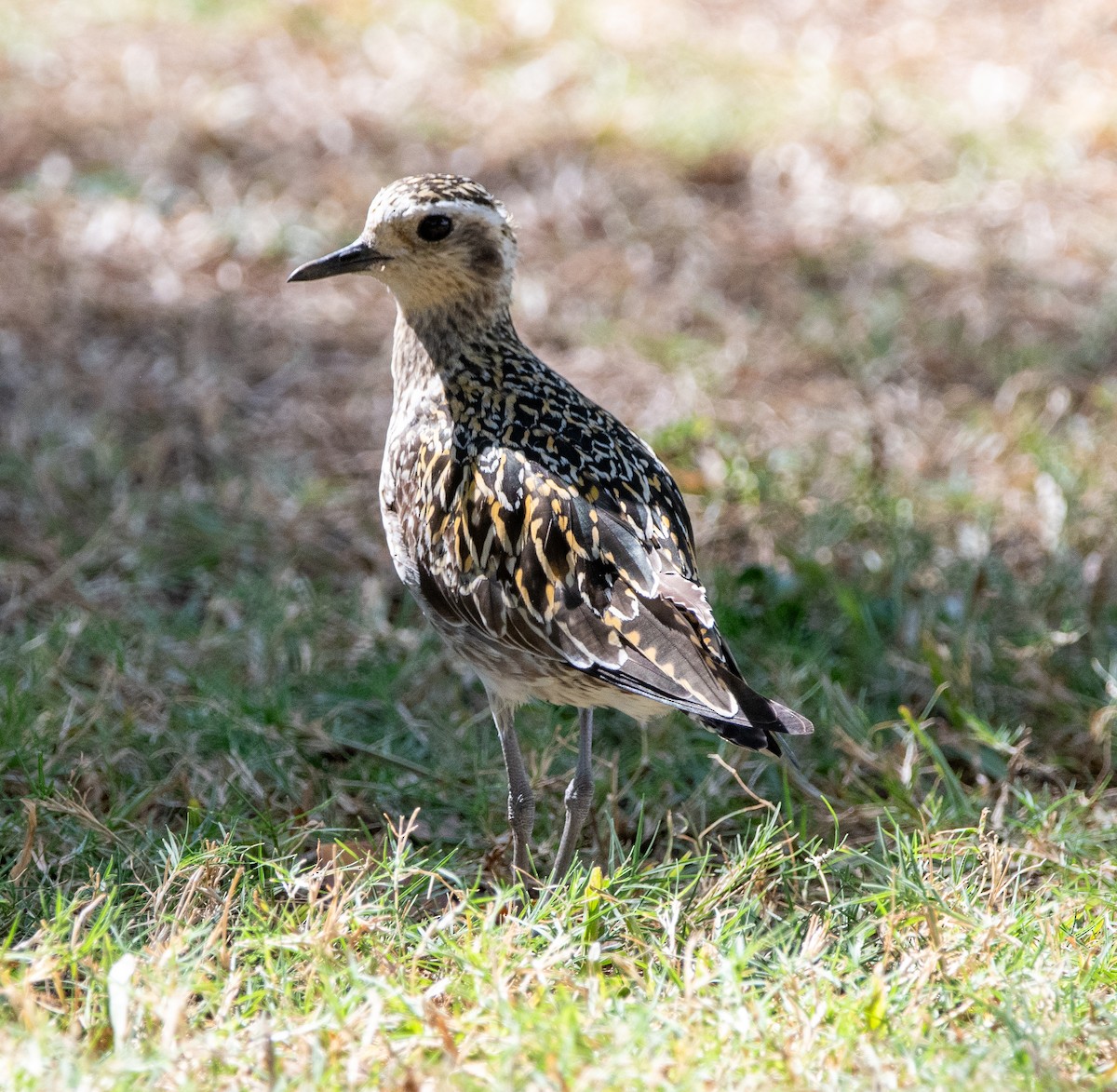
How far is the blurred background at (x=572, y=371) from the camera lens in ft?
16.4

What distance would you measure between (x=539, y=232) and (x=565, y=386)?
4.01 meters

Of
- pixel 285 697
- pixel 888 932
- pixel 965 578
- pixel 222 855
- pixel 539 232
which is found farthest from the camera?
pixel 539 232

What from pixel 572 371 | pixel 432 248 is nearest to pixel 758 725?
pixel 432 248

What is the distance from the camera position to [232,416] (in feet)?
23.4

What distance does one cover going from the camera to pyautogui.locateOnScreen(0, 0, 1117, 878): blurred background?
16.4 ft

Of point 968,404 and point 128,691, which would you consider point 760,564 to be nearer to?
point 968,404

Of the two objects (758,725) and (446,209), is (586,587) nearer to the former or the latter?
(758,725)

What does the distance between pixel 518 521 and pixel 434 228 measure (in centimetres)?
107

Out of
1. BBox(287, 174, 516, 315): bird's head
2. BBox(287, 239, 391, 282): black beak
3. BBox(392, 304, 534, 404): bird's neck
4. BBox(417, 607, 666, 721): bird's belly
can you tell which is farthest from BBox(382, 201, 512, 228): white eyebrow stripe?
BBox(417, 607, 666, 721): bird's belly

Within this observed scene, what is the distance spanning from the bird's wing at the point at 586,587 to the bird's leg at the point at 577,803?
1.36 feet

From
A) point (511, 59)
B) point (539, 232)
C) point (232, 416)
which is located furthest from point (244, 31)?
point (232, 416)

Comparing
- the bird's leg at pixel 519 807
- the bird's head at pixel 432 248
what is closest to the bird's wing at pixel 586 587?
the bird's leg at pixel 519 807

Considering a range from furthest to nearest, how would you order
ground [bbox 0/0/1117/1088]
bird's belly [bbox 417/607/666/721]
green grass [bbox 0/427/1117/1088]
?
bird's belly [bbox 417/607/666/721] → ground [bbox 0/0/1117/1088] → green grass [bbox 0/427/1117/1088]

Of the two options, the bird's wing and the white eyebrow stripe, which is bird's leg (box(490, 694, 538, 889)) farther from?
the white eyebrow stripe
